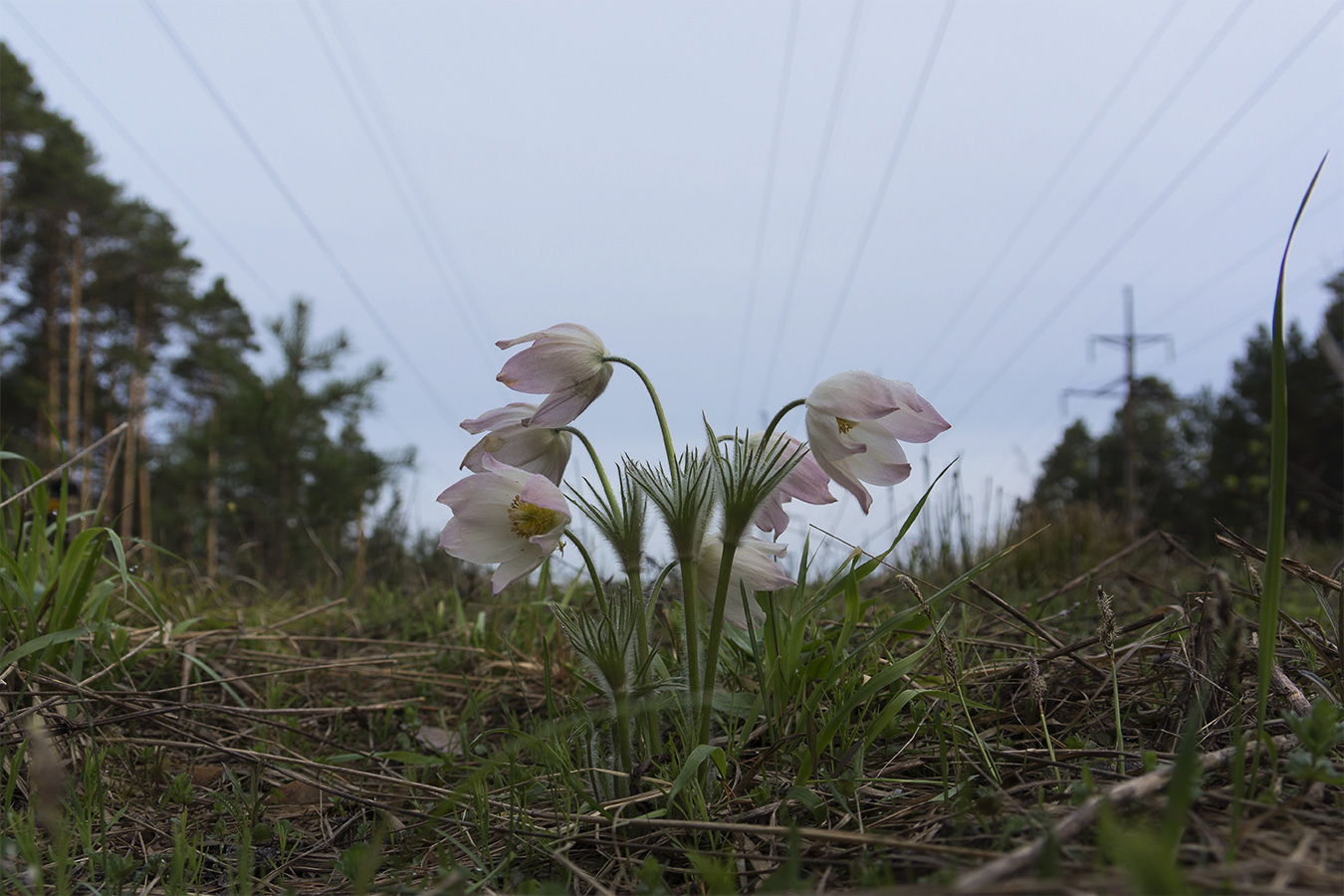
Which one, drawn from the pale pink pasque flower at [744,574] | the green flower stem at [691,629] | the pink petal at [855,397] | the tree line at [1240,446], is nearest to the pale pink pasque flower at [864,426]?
the pink petal at [855,397]

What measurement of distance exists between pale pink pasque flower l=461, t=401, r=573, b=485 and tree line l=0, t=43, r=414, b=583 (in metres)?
7.23

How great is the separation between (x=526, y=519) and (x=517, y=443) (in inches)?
5.4

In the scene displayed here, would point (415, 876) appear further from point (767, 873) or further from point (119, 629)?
point (119, 629)

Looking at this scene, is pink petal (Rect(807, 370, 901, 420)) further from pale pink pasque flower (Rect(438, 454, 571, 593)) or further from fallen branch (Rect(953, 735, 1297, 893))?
fallen branch (Rect(953, 735, 1297, 893))

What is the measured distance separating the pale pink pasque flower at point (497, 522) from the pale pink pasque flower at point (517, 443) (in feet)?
0.13

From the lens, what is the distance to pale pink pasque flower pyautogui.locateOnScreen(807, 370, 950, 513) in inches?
48.2

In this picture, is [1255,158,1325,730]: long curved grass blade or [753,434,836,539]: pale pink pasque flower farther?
[753,434,836,539]: pale pink pasque flower

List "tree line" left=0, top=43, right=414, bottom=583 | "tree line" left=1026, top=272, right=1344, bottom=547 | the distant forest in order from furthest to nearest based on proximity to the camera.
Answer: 1. "tree line" left=1026, top=272, right=1344, bottom=547
2. "tree line" left=0, top=43, right=414, bottom=583
3. the distant forest

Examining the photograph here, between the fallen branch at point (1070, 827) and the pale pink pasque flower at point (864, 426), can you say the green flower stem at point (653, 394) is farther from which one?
the fallen branch at point (1070, 827)

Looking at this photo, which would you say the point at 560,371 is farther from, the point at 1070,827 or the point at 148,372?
the point at 148,372

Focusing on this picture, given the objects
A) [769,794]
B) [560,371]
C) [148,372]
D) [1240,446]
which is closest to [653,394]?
[560,371]

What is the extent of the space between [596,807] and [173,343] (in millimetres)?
25104

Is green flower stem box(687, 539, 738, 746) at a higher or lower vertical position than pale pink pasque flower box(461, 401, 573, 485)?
lower

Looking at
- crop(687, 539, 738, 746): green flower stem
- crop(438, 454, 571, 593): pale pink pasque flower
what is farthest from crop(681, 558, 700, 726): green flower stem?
crop(438, 454, 571, 593): pale pink pasque flower
